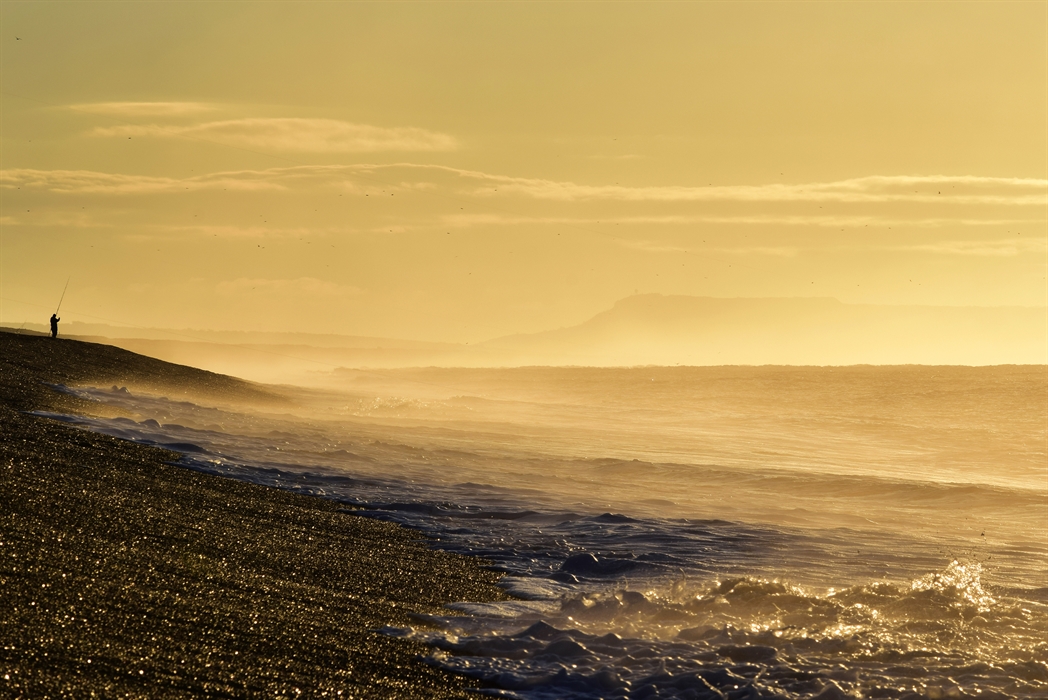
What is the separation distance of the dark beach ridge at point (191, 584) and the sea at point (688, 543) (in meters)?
0.84

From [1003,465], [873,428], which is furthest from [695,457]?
[873,428]

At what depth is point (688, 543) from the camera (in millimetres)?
16531

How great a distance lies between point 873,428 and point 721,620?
47.1 metres

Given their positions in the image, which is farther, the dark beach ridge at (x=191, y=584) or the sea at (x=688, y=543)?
the sea at (x=688, y=543)

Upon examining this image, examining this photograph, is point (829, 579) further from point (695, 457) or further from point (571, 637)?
point (695, 457)

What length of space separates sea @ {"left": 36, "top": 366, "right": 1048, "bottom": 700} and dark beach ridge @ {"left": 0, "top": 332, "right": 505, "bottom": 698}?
839mm

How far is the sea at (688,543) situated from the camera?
9664 millimetres

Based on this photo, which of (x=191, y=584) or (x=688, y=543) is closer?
(x=191, y=584)

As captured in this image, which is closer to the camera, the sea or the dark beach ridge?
the dark beach ridge

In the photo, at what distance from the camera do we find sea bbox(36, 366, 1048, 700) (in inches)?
380

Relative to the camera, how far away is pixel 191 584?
9.56 m

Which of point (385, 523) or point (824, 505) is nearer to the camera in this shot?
point (385, 523)

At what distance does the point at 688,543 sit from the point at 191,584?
9.66 m

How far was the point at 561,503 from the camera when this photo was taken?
66.3ft
